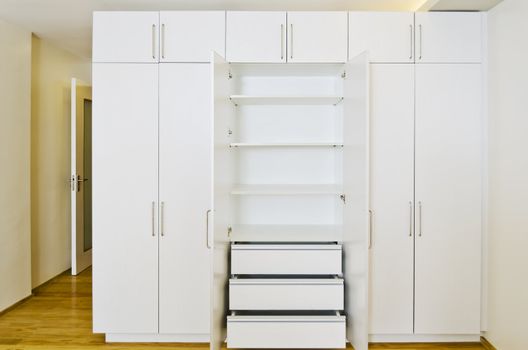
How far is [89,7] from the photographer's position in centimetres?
317

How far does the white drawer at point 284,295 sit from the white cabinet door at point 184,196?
245mm

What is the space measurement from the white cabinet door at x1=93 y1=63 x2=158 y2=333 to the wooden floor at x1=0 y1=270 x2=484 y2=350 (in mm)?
263

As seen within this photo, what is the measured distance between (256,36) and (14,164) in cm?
240

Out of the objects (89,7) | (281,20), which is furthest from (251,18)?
(89,7)

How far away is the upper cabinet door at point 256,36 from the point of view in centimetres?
285

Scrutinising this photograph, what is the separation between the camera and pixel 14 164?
11.8ft

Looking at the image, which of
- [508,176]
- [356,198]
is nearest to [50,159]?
[356,198]

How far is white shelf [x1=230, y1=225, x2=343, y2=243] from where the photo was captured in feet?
9.58

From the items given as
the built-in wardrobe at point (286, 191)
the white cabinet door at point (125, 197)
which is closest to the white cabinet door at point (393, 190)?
the built-in wardrobe at point (286, 191)

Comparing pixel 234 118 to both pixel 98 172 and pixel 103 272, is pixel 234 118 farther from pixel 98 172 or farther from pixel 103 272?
pixel 103 272

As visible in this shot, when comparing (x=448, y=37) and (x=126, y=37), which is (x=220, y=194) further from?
(x=448, y=37)

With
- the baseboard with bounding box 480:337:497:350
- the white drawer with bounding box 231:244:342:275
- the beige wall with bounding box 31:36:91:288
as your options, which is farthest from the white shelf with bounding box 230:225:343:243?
the beige wall with bounding box 31:36:91:288

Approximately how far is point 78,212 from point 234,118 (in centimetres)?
230

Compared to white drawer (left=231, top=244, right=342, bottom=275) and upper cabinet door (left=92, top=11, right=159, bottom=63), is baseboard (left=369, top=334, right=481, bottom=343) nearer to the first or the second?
white drawer (left=231, top=244, right=342, bottom=275)
